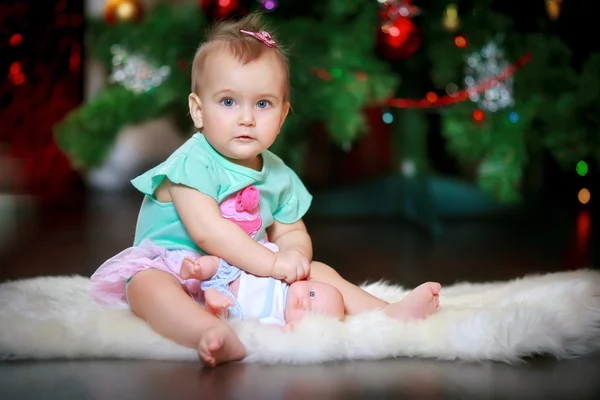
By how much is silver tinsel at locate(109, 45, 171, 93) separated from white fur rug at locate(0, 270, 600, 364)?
1341mm

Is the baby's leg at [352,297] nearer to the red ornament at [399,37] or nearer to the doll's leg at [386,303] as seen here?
the doll's leg at [386,303]

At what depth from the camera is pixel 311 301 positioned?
3.23 feet

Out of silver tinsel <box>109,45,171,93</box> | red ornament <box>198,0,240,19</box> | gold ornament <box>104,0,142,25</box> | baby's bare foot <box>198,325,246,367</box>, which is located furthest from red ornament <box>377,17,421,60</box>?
baby's bare foot <box>198,325,246,367</box>

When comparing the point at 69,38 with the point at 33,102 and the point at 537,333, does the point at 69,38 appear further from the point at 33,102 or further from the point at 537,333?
the point at 537,333

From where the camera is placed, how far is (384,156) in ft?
8.80

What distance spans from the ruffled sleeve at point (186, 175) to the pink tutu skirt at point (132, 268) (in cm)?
9

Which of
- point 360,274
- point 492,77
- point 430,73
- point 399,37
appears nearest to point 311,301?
point 360,274

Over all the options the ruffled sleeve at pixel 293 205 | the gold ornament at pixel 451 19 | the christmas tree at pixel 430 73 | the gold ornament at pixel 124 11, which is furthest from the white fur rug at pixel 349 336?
the gold ornament at pixel 124 11

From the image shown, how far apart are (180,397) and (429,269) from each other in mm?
921

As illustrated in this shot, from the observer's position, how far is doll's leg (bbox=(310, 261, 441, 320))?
3.24 ft

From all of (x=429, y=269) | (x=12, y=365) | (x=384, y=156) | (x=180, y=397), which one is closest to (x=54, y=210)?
(x=384, y=156)

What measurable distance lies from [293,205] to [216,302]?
0.95 ft

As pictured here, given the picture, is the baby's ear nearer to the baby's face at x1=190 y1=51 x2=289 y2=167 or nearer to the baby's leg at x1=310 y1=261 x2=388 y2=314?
the baby's face at x1=190 y1=51 x2=289 y2=167

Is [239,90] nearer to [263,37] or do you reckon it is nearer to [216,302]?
[263,37]
